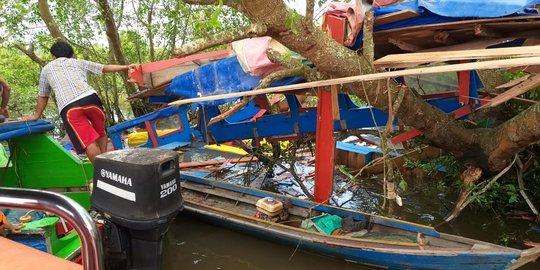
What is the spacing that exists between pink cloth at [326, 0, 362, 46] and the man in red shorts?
276 centimetres

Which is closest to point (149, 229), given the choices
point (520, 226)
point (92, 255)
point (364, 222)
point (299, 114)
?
point (92, 255)

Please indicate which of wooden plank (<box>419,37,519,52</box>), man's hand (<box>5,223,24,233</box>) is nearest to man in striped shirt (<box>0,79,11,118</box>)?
man's hand (<box>5,223,24,233</box>)

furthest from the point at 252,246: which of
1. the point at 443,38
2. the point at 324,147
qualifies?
the point at 443,38

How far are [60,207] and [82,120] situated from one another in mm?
3727

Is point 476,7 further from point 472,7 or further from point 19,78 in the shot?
point 19,78

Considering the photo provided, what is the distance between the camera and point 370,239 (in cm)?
381

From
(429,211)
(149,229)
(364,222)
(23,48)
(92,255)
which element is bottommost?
(429,211)

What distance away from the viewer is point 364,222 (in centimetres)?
414

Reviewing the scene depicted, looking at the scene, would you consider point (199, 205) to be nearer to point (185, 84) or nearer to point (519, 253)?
point (185, 84)

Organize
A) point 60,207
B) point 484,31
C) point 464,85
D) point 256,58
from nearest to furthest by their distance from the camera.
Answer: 1. point 60,207
2. point 484,31
3. point 464,85
4. point 256,58

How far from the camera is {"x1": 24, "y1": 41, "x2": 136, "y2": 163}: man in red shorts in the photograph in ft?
14.6

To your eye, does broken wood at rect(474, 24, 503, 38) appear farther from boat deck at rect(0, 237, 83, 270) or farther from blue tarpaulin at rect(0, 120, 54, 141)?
blue tarpaulin at rect(0, 120, 54, 141)

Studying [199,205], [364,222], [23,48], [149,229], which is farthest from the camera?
[23,48]

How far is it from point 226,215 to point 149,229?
2.71m
